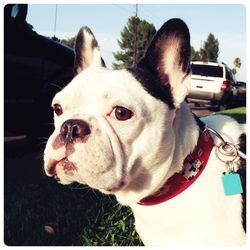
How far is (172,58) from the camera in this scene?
2770 millimetres

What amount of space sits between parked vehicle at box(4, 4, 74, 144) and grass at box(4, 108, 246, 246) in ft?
3.01

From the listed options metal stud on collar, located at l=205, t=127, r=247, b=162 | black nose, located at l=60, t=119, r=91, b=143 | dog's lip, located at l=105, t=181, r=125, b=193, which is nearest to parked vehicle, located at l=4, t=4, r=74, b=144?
black nose, located at l=60, t=119, r=91, b=143

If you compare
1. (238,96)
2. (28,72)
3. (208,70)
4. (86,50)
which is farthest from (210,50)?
(86,50)

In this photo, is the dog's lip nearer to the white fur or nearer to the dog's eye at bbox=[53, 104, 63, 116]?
the white fur

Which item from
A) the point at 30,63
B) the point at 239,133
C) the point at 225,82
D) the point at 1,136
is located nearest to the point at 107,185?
the point at 239,133

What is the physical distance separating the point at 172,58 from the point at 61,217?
1921mm

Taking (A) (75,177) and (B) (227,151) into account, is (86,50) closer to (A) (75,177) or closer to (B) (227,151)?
(A) (75,177)

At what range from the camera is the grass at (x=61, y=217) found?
3.48 meters

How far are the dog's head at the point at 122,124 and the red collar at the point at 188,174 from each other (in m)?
0.06

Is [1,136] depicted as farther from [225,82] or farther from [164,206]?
[225,82]

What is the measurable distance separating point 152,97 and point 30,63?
3.18m

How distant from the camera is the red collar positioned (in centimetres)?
246

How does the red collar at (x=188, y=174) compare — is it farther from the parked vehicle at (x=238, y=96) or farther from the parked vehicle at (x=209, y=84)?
the parked vehicle at (x=238, y=96)

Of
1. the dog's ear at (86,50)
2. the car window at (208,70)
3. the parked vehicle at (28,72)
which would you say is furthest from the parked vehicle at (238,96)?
the dog's ear at (86,50)
